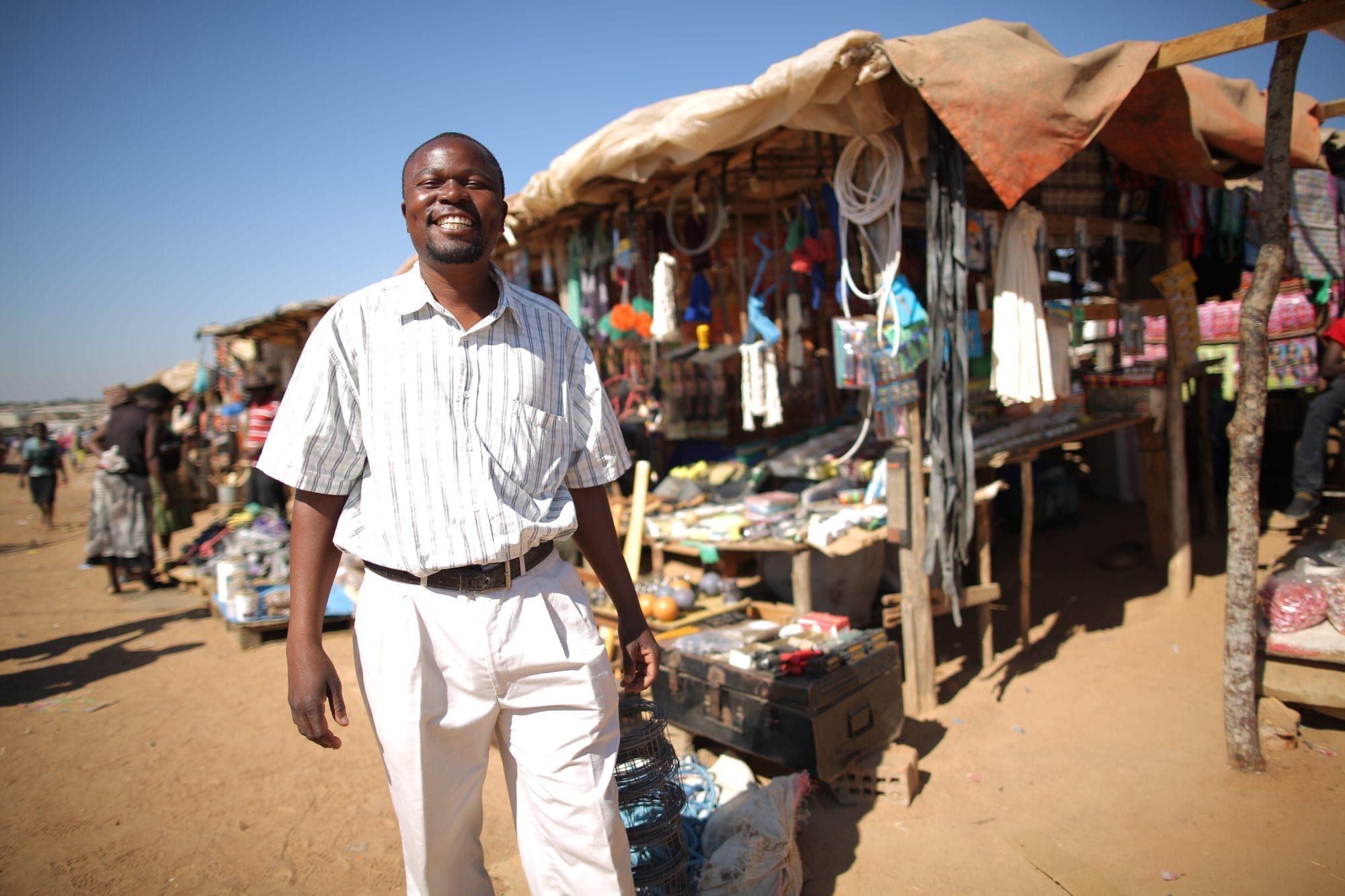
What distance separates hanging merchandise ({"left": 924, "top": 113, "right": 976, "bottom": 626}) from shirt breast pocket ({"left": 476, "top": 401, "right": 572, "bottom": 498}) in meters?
2.67

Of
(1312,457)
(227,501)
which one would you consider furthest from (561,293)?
(227,501)

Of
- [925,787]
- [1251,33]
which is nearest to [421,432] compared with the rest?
[925,787]

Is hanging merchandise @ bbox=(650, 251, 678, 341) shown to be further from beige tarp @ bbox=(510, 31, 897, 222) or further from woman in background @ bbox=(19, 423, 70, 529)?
woman in background @ bbox=(19, 423, 70, 529)

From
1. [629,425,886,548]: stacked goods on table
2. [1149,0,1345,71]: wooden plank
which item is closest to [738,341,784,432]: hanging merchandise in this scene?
[629,425,886,548]: stacked goods on table

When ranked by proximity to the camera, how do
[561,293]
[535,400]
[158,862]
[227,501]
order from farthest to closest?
[227,501] < [561,293] < [158,862] < [535,400]

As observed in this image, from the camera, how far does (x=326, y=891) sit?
2844mm

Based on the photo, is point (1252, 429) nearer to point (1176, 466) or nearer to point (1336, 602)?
point (1336, 602)

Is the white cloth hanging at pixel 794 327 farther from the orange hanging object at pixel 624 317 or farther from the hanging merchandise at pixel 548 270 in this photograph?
the hanging merchandise at pixel 548 270

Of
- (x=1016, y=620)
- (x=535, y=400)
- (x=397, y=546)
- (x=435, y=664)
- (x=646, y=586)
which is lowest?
(x=1016, y=620)

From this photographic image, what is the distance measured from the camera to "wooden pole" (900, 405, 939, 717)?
13.6ft

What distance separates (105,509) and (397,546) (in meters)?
7.53

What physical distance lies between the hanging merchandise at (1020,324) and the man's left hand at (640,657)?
9.65ft

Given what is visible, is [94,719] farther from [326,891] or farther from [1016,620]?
[1016,620]

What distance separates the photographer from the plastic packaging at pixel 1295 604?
345cm
